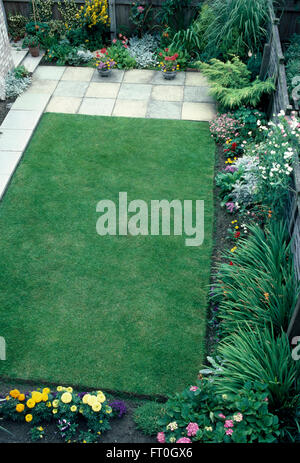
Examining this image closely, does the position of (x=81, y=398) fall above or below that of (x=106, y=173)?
below

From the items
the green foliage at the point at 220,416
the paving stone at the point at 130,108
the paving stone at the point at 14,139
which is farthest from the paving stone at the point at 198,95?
the green foliage at the point at 220,416

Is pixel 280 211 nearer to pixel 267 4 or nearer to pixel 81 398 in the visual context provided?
pixel 81 398

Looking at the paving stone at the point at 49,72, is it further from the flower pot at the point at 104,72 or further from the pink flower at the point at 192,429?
the pink flower at the point at 192,429

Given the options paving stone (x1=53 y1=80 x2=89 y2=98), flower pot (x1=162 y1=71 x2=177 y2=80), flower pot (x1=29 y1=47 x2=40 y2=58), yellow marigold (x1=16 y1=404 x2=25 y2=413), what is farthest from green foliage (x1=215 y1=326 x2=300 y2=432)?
flower pot (x1=29 y1=47 x2=40 y2=58)

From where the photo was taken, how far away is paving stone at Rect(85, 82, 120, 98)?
895cm

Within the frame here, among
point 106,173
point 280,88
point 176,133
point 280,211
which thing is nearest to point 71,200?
point 106,173

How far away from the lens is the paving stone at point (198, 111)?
835 cm

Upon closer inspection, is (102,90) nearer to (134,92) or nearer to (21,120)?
(134,92)

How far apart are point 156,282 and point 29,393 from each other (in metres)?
1.98

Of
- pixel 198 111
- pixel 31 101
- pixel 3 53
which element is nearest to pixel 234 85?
pixel 198 111

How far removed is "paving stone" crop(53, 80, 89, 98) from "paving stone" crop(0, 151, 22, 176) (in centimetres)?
211

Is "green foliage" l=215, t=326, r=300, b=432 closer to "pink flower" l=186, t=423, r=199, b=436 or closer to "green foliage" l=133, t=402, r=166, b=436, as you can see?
"pink flower" l=186, t=423, r=199, b=436

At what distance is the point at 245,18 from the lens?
8289 mm

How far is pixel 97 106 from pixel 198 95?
6.68 ft
